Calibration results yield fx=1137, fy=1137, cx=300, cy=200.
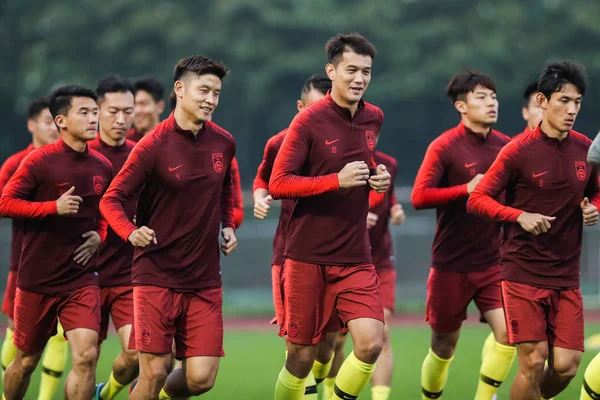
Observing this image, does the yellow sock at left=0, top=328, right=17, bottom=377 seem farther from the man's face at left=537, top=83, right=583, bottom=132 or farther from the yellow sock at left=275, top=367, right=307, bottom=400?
the man's face at left=537, top=83, right=583, bottom=132

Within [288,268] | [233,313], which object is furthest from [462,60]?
[288,268]

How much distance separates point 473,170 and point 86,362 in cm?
333

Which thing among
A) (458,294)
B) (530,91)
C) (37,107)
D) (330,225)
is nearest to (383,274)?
(458,294)

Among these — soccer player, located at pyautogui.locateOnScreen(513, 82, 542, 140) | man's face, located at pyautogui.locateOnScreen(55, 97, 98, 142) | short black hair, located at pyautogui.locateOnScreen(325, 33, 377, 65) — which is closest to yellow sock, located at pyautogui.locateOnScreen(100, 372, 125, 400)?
man's face, located at pyautogui.locateOnScreen(55, 97, 98, 142)

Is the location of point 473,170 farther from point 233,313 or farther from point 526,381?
point 233,313

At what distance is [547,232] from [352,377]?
1.61 metres

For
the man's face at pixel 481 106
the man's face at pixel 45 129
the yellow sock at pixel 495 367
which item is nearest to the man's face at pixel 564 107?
the man's face at pixel 481 106

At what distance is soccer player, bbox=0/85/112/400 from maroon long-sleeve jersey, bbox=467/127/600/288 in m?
2.72

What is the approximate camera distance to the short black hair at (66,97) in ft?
27.2

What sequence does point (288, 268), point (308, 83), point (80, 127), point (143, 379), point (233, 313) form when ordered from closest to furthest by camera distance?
point (143, 379) → point (288, 268) → point (80, 127) → point (308, 83) → point (233, 313)

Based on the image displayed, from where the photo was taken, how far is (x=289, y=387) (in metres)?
7.70

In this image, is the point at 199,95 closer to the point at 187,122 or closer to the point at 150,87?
the point at 187,122

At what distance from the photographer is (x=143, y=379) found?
7.13 metres

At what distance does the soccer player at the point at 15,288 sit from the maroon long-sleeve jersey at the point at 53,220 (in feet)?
4.63
